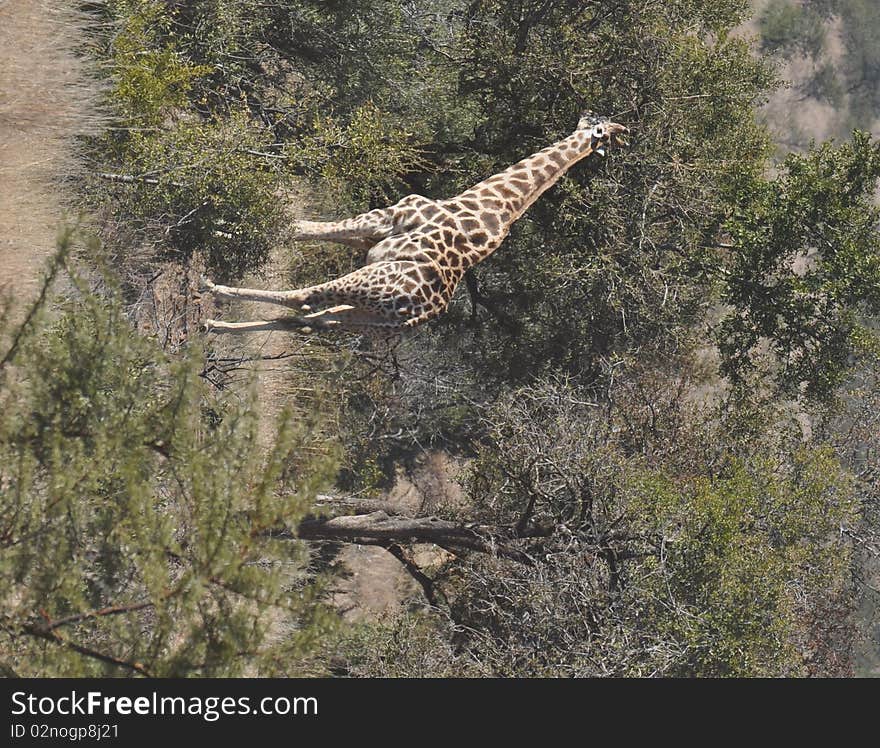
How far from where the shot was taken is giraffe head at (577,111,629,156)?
1390 centimetres

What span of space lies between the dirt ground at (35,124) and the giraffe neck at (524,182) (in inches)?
193

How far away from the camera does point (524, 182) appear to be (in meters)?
13.0

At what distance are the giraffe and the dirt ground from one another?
2.27 metres

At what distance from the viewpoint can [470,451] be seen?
63.2 feet

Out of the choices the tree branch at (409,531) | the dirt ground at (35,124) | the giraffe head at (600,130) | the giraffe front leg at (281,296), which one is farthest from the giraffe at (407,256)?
the tree branch at (409,531)

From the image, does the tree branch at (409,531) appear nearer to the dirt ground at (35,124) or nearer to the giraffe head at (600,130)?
the dirt ground at (35,124)

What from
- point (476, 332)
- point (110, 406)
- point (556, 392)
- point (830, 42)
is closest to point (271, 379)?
point (476, 332)

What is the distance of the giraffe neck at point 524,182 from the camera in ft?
41.5

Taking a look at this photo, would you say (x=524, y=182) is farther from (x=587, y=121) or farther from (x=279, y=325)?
(x=279, y=325)

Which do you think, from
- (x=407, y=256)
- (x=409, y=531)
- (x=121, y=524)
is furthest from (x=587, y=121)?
(x=121, y=524)

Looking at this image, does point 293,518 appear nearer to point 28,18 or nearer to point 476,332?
point 28,18

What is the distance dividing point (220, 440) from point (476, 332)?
8.29m

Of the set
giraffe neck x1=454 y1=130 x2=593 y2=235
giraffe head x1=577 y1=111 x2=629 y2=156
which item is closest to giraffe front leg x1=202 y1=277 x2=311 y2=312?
giraffe neck x1=454 y1=130 x2=593 y2=235

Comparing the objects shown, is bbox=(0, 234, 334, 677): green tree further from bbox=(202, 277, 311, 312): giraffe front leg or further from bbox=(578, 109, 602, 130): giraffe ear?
bbox=(578, 109, 602, 130): giraffe ear
